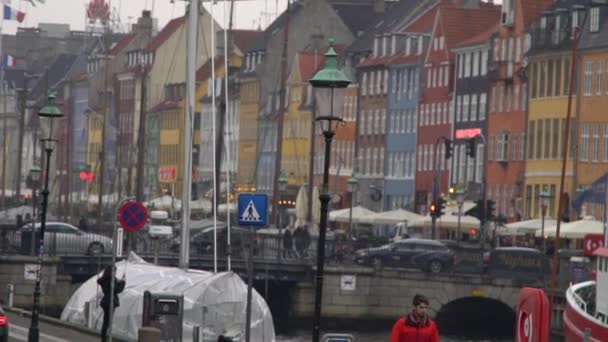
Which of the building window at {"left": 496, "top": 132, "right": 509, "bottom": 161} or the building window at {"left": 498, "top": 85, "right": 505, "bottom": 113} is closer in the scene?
the building window at {"left": 496, "top": 132, "right": 509, "bottom": 161}

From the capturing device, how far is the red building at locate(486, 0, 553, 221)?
4466 inches

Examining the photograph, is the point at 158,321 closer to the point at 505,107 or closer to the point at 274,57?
the point at 505,107

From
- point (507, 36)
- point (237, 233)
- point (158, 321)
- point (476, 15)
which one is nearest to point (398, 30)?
point (476, 15)

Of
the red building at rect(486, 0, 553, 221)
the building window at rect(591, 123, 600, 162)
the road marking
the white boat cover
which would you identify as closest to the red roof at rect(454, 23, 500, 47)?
the red building at rect(486, 0, 553, 221)

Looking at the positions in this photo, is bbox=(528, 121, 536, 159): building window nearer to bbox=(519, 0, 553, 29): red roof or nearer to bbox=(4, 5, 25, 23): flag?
bbox=(519, 0, 553, 29): red roof

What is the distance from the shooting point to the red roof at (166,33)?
178975 mm

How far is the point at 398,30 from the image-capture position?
138125 mm

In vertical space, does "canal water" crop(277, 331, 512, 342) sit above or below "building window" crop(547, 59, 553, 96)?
below

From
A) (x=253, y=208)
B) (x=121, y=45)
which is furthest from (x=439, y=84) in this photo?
(x=253, y=208)

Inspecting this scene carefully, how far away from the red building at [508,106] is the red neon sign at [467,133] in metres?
1.48

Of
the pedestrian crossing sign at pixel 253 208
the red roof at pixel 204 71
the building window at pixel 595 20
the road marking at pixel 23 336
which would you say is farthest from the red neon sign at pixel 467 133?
the pedestrian crossing sign at pixel 253 208

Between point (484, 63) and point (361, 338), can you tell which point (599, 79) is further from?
point (361, 338)

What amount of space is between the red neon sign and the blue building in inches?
263

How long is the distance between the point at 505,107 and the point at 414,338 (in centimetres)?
9340
